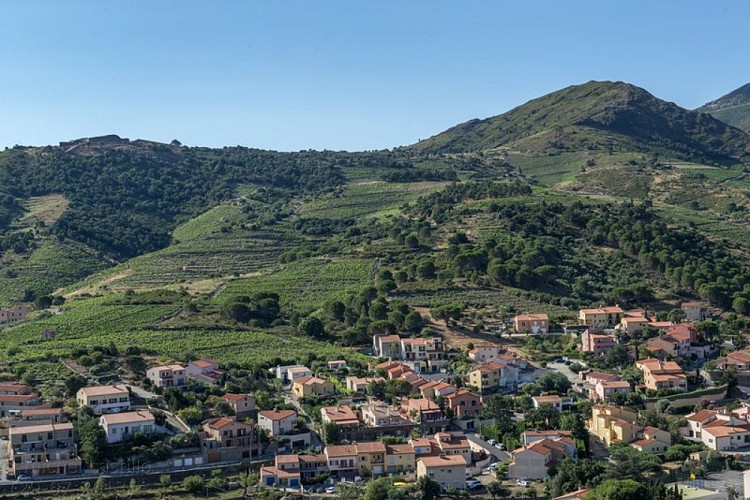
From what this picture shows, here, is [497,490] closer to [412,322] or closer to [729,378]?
[729,378]

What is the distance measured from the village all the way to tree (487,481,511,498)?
93mm

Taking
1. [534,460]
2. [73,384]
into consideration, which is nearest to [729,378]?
[534,460]

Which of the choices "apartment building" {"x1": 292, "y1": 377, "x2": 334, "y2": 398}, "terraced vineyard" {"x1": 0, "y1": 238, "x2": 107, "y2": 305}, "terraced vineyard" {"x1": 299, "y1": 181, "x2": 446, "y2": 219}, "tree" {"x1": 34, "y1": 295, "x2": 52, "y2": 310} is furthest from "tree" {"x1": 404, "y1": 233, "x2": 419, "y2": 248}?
"apartment building" {"x1": 292, "y1": 377, "x2": 334, "y2": 398}

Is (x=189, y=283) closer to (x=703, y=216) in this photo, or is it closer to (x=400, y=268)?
(x=400, y=268)

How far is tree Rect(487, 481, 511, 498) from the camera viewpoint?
40875 mm

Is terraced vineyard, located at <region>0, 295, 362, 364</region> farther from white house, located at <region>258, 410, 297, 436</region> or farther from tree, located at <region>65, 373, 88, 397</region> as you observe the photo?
white house, located at <region>258, 410, 297, 436</region>

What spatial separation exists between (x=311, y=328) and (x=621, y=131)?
397ft

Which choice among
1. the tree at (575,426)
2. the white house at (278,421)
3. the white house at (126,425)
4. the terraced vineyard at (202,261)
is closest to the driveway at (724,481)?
the tree at (575,426)

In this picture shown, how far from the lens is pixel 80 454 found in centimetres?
4322

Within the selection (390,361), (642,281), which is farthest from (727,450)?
(642,281)

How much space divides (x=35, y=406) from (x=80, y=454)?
5.93m

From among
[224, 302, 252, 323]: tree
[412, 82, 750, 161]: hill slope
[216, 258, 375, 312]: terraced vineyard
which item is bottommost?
[224, 302, 252, 323]: tree

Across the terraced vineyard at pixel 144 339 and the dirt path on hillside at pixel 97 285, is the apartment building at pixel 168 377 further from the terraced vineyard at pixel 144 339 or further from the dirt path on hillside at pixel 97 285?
the dirt path on hillside at pixel 97 285

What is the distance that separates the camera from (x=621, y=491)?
3628cm
